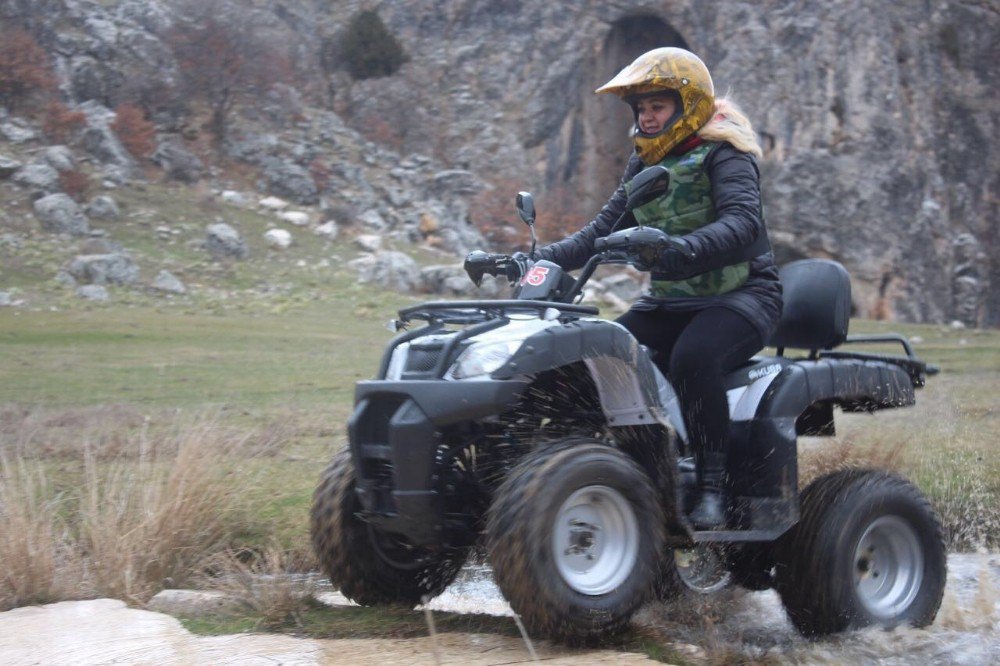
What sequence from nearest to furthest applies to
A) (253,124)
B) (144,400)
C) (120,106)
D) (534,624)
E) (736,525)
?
(534,624)
(736,525)
(144,400)
(120,106)
(253,124)

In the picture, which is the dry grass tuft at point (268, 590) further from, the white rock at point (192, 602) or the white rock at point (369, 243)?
the white rock at point (369, 243)

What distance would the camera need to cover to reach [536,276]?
474cm

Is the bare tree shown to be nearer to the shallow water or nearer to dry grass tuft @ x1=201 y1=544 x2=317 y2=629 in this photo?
dry grass tuft @ x1=201 y1=544 x2=317 y2=629

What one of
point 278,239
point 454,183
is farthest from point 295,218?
point 454,183

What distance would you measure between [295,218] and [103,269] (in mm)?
8742

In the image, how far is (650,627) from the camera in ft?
15.0

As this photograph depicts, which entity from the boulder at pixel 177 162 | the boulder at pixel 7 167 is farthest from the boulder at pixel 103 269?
the boulder at pixel 177 162

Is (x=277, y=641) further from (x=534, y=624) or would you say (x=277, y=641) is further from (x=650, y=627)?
(x=650, y=627)

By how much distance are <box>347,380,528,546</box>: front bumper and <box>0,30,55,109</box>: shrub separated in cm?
2962

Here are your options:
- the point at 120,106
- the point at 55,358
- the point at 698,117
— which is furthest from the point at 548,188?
the point at 698,117

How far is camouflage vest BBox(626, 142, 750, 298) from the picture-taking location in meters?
5.04

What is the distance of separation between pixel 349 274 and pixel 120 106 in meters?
9.94

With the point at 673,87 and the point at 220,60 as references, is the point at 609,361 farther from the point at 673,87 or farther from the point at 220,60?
the point at 220,60

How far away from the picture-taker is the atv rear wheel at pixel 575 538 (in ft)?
13.0
